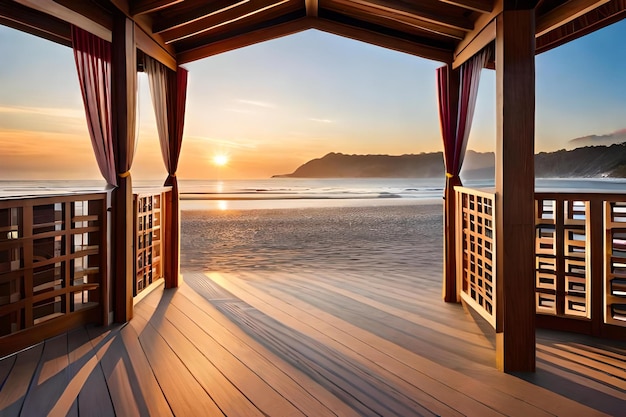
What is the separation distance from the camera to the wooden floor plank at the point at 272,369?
162 cm

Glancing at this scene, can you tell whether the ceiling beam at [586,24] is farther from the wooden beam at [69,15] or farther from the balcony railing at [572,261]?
the wooden beam at [69,15]

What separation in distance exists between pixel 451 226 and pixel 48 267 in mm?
3194

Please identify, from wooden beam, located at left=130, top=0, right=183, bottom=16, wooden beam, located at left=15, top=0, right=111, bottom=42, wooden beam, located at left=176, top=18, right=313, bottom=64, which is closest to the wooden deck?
wooden beam, located at left=15, top=0, right=111, bottom=42

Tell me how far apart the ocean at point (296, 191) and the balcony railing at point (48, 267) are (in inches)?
365

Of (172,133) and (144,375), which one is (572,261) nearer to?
(144,375)

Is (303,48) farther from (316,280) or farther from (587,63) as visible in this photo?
(316,280)

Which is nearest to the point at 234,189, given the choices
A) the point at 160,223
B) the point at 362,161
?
the point at 362,161

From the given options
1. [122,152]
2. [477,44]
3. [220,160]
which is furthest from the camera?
[220,160]

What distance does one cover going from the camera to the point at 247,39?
3.58m

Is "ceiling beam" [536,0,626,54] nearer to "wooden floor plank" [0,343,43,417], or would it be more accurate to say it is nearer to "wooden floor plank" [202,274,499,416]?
"wooden floor plank" [202,274,499,416]

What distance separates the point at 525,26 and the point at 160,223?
3.38 meters

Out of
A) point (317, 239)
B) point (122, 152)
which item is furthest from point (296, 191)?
point (122, 152)

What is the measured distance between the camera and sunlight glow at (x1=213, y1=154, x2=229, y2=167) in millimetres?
16356

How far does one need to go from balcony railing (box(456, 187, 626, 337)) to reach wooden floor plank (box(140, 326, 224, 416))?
174 centimetres
